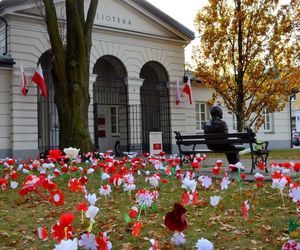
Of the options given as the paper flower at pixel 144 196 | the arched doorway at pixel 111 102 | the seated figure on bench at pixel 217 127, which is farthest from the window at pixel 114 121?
the paper flower at pixel 144 196

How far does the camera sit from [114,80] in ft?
72.6

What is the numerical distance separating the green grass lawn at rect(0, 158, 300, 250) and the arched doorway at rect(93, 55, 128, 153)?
1504 cm

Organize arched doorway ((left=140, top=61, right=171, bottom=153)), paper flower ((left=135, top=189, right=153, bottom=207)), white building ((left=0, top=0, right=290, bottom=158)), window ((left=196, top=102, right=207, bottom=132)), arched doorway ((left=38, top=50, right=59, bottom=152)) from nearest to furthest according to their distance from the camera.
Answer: paper flower ((left=135, top=189, right=153, bottom=207)) → white building ((left=0, top=0, right=290, bottom=158)) → arched doorway ((left=38, top=50, right=59, bottom=152)) → arched doorway ((left=140, top=61, right=171, bottom=153)) → window ((left=196, top=102, right=207, bottom=132))

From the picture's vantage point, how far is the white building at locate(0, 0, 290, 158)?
18.0 metres

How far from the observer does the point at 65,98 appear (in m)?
14.0

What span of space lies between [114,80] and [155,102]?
2.88m

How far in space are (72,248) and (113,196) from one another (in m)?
4.37

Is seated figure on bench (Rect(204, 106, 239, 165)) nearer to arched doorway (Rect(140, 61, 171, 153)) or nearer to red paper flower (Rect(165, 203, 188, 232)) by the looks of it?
red paper flower (Rect(165, 203, 188, 232))

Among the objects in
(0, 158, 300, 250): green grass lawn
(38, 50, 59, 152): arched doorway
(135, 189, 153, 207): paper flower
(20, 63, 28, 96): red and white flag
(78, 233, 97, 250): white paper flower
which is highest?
(20, 63, 28, 96): red and white flag

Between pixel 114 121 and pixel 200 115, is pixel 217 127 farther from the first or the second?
pixel 200 115

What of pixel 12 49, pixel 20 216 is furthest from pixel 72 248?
pixel 12 49

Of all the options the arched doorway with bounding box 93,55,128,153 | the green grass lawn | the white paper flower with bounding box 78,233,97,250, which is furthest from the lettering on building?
the white paper flower with bounding box 78,233,97,250

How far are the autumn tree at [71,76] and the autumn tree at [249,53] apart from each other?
9.10 metres

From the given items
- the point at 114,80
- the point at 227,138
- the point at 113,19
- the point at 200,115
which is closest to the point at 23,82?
the point at 114,80
